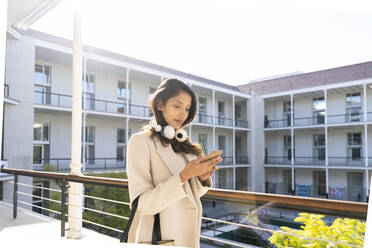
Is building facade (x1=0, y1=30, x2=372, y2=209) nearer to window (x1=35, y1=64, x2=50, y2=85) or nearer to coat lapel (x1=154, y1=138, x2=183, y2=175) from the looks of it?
window (x1=35, y1=64, x2=50, y2=85)

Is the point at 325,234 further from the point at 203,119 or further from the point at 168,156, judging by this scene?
the point at 203,119

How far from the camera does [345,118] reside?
10844 millimetres

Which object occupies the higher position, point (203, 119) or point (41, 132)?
point (203, 119)

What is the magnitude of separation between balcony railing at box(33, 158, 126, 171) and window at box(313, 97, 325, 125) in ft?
25.6

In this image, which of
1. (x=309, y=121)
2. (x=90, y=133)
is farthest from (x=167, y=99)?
(x=309, y=121)

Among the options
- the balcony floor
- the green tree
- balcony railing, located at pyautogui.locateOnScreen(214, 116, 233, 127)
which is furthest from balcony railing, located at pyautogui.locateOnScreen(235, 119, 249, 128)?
the green tree

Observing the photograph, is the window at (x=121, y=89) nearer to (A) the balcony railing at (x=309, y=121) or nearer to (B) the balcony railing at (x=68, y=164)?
(B) the balcony railing at (x=68, y=164)

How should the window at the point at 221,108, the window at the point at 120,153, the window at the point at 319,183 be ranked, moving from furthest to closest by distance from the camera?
the window at the point at 221,108 < the window at the point at 319,183 < the window at the point at 120,153

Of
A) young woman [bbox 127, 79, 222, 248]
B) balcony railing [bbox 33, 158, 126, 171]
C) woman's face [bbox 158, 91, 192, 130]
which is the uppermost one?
woman's face [bbox 158, 91, 192, 130]

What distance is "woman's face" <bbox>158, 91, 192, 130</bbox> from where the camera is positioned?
2.43 feet

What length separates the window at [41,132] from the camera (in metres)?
6.80

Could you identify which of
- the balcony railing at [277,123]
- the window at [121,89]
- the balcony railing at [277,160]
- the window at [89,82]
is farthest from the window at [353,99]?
the window at [89,82]

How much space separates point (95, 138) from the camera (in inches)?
310

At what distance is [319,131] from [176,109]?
12.2m
